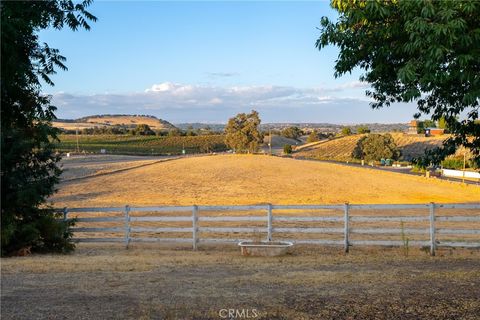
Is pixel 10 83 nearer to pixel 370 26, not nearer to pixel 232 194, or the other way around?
pixel 370 26

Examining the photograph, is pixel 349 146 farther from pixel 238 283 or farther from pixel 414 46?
pixel 414 46

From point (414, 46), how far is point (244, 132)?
7728 centimetres

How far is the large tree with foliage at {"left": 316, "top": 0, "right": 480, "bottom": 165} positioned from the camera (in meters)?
5.63

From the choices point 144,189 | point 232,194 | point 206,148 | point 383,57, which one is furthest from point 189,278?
point 206,148

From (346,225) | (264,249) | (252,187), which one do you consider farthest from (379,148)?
(264,249)

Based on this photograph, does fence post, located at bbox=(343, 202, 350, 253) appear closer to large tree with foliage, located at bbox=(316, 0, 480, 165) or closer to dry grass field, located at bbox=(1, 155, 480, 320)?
dry grass field, located at bbox=(1, 155, 480, 320)

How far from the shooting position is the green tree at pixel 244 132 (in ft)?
273

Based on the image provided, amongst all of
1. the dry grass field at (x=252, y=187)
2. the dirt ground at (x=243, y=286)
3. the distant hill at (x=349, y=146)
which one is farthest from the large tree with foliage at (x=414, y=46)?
the distant hill at (x=349, y=146)

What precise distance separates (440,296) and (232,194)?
35.5m

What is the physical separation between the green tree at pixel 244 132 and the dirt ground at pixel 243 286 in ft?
228

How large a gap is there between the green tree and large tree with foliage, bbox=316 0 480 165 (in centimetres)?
7484

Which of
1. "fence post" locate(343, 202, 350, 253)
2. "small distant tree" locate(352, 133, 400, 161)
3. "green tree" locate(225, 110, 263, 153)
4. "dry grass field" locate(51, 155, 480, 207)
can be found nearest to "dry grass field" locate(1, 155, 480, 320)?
"fence post" locate(343, 202, 350, 253)

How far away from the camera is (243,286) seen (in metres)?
9.29

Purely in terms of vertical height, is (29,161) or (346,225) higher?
(29,161)
